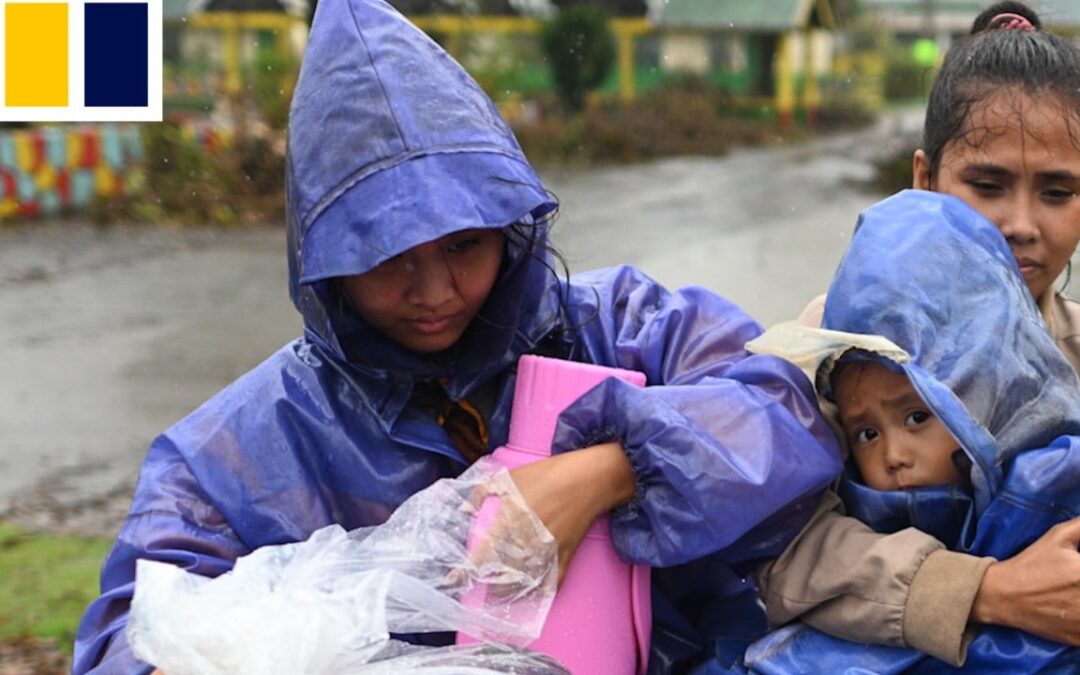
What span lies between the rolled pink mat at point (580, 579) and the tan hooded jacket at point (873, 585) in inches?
7.2

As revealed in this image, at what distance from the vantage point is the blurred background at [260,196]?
21.0 ft

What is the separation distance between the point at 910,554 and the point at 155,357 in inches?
284

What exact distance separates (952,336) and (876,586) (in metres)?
0.33

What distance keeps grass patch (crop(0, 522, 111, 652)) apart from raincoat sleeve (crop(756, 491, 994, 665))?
119 inches

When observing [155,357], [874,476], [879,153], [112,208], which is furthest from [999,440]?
[879,153]

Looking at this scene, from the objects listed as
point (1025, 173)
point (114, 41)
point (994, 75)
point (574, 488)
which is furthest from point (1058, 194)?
point (114, 41)

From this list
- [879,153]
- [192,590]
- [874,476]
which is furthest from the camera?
[879,153]

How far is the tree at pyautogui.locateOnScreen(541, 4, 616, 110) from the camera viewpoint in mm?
21984

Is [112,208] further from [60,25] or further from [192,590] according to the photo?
[192,590]

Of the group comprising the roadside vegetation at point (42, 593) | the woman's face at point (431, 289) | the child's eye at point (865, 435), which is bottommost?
the roadside vegetation at point (42, 593)

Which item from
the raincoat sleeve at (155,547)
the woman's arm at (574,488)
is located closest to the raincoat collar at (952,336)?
the woman's arm at (574,488)

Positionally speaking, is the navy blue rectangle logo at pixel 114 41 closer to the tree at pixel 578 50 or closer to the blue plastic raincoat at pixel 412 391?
the blue plastic raincoat at pixel 412 391

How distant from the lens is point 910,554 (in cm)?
182

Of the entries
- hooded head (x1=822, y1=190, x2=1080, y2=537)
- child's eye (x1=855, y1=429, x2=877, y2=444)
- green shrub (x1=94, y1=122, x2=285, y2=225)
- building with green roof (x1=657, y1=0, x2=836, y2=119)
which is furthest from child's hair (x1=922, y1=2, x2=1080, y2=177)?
building with green roof (x1=657, y1=0, x2=836, y2=119)
